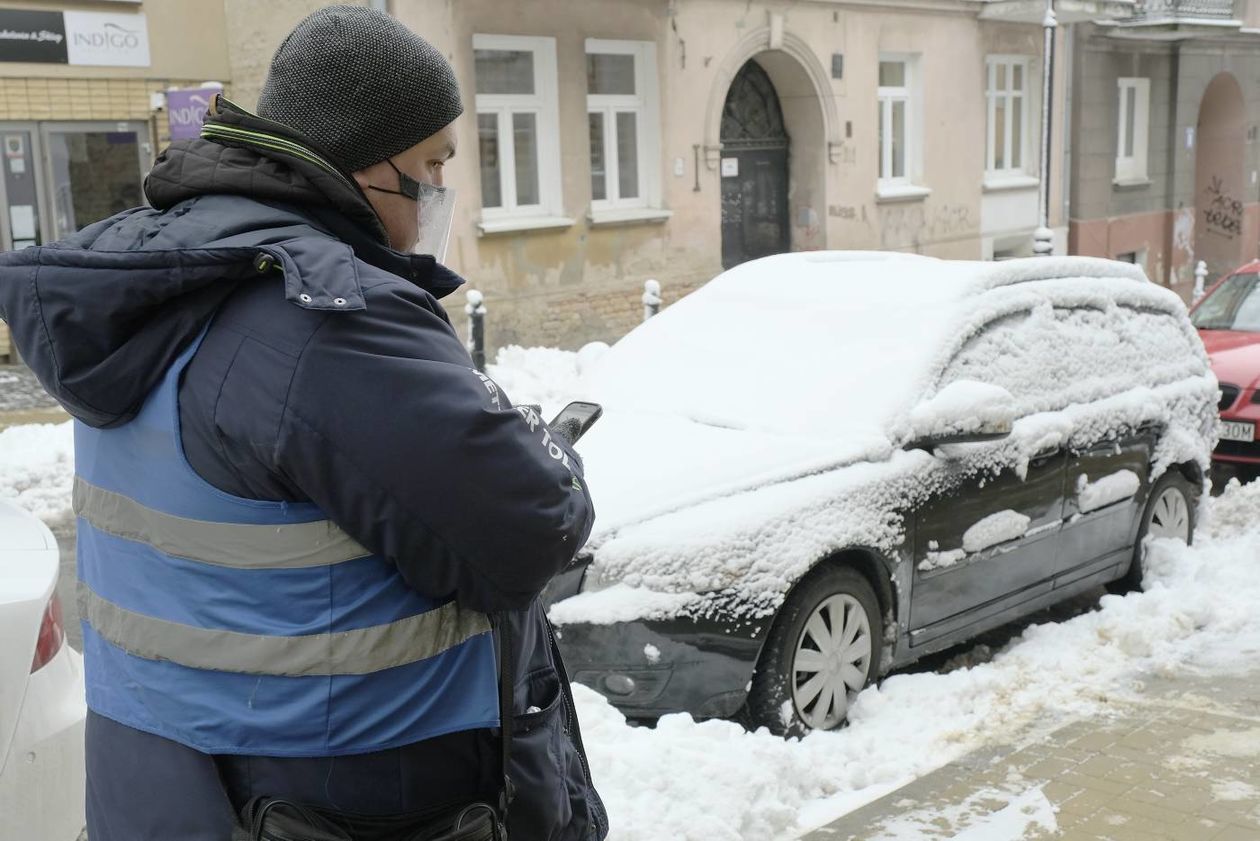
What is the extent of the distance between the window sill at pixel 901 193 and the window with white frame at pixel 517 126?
19.6 ft

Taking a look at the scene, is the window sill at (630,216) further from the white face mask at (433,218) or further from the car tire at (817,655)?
the white face mask at (433,218)

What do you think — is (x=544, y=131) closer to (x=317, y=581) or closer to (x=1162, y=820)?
(x=1162, y=820)

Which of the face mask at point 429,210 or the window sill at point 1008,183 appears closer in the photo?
the face mask at point 429,210

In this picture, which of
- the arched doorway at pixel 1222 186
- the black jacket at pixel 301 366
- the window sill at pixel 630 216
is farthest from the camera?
the arched doorway at pixel 1222 186

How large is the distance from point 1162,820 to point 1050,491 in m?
2.09

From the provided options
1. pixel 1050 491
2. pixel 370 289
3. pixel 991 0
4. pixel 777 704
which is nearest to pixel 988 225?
pixel 991 0

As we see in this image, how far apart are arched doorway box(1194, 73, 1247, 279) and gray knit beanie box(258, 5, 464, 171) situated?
2852 cm

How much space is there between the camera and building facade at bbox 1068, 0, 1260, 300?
77.3 feet

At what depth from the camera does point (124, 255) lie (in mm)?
1756

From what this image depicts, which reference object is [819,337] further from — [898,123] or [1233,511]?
[898,123]

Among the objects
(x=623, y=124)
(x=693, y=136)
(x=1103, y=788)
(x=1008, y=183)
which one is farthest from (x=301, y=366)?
(x=1008, y=183)

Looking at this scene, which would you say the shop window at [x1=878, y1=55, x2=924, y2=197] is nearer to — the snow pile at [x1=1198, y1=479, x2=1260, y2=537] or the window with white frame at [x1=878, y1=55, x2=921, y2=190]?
the window with white frame at [x1=878, y1=55, x2=921, y2=190]

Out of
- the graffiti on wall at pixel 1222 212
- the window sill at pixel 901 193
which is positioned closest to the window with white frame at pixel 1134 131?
the graffiti on wall at pixel 1222 212

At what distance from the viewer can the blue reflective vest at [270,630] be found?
5.81ft
